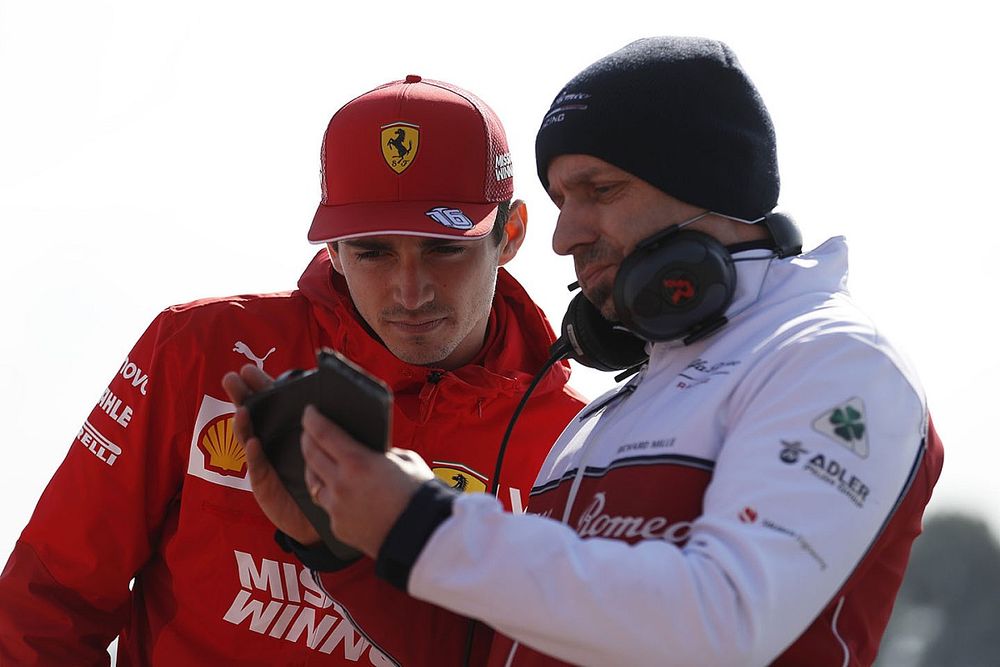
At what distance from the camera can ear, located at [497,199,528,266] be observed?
3648mm

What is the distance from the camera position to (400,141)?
3.29 m

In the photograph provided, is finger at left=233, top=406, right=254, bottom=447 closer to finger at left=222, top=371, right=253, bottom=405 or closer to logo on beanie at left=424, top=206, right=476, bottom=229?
finger at left=222, top=371, right=253, bottom=405

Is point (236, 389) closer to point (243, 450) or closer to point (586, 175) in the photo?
point (243, 450)

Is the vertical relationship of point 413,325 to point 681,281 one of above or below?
below

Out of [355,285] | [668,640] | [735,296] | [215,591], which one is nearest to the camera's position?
[668,640]

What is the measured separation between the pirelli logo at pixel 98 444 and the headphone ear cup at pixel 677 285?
1520 mm

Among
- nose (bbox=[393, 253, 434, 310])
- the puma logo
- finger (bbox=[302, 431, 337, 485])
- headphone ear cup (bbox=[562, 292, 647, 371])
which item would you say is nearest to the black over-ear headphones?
headphone ear cup (bbox=[562, 292, 647, 371])

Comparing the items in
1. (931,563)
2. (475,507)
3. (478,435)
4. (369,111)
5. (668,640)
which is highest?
(369,111)

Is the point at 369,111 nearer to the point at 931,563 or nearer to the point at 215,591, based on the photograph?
the point at 215,591

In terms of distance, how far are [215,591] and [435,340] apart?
89cm

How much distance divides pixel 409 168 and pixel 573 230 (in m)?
0.86

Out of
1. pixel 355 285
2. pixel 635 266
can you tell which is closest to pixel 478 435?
pixel 355 285

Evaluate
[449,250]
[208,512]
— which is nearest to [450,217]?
[449,250]

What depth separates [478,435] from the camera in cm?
323
